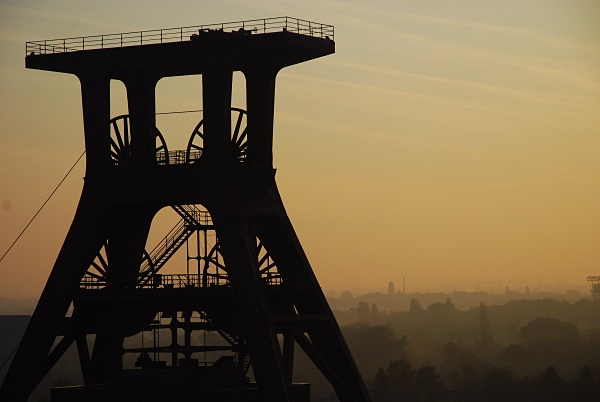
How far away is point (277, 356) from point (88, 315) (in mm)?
11484

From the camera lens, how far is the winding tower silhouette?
203ft

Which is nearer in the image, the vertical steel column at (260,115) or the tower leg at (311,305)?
the vertical steel column at (260,115)

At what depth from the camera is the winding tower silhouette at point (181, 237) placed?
61.8 m

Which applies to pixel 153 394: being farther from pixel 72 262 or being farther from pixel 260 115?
pixel 260 115

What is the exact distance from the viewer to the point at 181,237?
2606 inches

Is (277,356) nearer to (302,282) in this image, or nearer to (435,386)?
(302,282)

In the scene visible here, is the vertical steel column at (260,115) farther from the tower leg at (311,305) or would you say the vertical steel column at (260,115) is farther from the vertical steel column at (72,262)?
the vertical steel column at (72,262)

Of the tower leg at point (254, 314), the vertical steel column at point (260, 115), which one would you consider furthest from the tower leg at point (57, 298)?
the vertical steel column at point (260, 115)

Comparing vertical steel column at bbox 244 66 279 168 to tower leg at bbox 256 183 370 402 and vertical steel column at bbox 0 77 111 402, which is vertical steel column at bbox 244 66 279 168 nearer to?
tower leg at bbox 256 183 370 402

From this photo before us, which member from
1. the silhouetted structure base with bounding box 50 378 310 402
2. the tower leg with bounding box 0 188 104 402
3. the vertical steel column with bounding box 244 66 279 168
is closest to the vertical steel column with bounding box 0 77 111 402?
the tower leg with bounding box 0 188 104 402

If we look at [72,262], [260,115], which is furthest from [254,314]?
[72,262]

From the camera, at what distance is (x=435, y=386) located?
188000 millimetres

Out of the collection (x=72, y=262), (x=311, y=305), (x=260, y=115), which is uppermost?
(x=260, y=115)

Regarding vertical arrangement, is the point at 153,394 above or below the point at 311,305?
below
